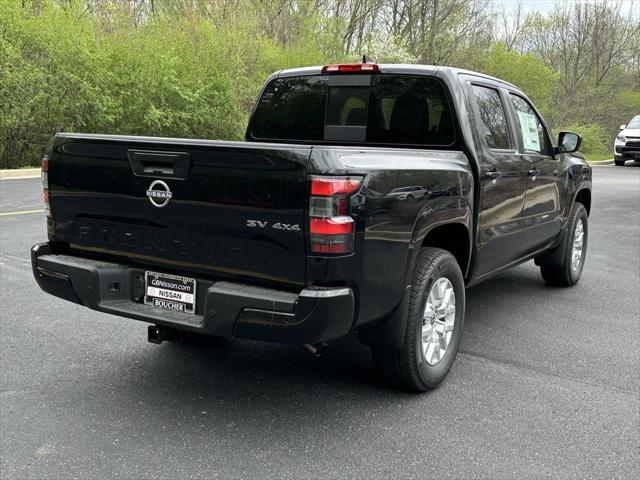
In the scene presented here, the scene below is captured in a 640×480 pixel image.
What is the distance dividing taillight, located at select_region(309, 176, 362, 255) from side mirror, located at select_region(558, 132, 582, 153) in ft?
11.1

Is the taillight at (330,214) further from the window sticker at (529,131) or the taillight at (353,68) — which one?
the window sticker at (529,131)

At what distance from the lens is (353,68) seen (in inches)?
178

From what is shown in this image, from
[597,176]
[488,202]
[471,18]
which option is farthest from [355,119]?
[471,18]

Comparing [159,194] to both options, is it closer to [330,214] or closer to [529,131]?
[330,214]

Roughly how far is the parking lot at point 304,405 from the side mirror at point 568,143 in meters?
1.45

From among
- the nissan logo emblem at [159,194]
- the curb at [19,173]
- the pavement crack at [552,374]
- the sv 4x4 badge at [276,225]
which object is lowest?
the curb at [19,173]

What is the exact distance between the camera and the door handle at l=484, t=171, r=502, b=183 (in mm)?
4227

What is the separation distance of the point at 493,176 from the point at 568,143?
67.3 inches

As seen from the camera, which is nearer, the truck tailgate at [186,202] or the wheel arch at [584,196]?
the truck tailgate at [186,202]

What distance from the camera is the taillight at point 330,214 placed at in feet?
9.25

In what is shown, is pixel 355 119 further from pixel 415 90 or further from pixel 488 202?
pixel 488 202

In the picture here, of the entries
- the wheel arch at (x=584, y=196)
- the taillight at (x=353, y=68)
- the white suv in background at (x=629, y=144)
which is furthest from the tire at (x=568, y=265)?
the white suv in background at (x=629, y=144)

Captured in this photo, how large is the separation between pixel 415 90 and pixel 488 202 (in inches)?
34.9

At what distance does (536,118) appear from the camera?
547 centimetres
